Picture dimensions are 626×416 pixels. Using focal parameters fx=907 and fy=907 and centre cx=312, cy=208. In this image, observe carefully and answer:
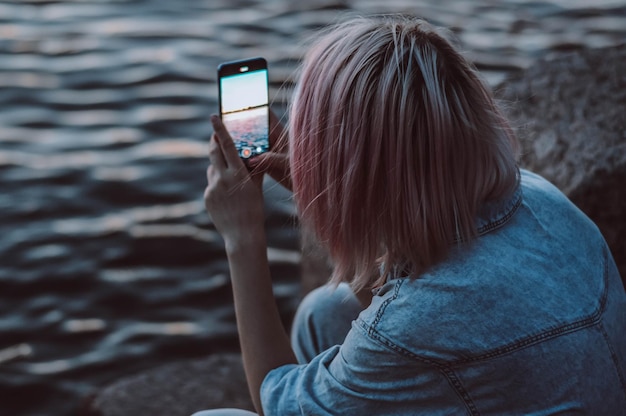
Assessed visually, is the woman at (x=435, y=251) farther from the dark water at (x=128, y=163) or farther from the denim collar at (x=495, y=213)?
the dark water at (x=128, y=163)

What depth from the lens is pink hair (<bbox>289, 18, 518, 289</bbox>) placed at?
140 cm

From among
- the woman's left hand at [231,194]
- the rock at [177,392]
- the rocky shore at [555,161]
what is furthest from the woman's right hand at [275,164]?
the rock at [177,392]

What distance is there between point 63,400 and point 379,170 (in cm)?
217

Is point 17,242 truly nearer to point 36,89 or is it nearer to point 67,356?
point 67,356

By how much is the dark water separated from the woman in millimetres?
606

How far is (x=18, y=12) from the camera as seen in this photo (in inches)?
254

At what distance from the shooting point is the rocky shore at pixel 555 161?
7.69ft

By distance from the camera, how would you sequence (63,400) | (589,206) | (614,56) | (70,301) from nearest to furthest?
(589,206) < (614,56) < (63,400) < (70,301)

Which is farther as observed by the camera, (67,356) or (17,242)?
(17,242)

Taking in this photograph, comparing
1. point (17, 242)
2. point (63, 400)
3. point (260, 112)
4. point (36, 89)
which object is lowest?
point (63, 400)

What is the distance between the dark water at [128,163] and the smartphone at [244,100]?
12cm

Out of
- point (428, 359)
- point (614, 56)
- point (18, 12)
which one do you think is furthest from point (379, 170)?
point (18, 12)

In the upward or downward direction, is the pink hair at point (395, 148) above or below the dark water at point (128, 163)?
above

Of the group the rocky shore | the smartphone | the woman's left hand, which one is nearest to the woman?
the woman's left hand
